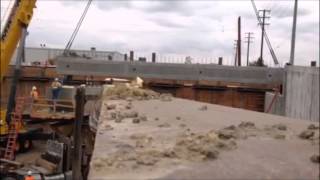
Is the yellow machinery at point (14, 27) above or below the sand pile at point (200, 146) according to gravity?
above

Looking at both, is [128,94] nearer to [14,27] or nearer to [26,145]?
[14,27]

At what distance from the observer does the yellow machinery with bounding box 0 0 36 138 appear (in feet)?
69.1

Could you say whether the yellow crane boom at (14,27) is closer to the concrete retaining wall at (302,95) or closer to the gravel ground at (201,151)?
the concrete retaining wall at (302,95)

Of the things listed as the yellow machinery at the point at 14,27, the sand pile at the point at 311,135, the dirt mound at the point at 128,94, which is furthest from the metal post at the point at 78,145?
the yellow machinery at the point at 14,27

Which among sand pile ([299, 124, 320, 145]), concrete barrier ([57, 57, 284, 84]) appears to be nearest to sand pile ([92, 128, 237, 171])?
sand pile ([299, 124, 320, 145])

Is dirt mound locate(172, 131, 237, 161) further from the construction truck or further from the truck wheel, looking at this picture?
the truck wheel

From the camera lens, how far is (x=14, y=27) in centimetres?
2116

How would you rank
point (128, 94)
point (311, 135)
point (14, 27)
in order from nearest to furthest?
point (311, 135)
point (128, 94)
point (14, 27)

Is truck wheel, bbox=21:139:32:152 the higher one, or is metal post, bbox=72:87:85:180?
metal post, bbox=72:87:85:180

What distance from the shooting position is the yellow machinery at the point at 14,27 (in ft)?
69.1

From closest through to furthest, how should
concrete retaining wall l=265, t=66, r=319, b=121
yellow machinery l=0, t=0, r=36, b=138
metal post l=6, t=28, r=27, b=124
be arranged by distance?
1. concrete retaining wall l=265, t=66, r=319, b=121
2. metal post l=6, t=28, r=27, b=124
3. yellow machinery l=0, t=0, r=36, b=138

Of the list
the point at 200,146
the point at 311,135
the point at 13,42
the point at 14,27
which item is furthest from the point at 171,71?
the point at 200,146

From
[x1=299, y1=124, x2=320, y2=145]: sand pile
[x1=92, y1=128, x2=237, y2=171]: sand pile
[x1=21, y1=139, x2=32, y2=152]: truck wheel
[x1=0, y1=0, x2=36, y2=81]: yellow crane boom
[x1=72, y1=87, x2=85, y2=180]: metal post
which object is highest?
[x1=0, y1=0, x2=36, y2=81]: yellow crane boom

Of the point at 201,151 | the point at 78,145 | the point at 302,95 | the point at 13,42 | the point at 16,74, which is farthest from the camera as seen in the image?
the point at 13,42
